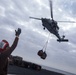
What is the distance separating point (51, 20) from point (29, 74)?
31.5 ft

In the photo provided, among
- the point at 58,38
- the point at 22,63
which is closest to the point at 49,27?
the point at 58,38

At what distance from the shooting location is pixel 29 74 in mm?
28297

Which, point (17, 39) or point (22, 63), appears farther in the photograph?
point (22, 63)

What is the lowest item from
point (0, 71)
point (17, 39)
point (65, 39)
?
point (0, 71)

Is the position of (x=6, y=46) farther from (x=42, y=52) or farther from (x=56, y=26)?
(x=56, y=26)

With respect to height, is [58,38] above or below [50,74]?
above

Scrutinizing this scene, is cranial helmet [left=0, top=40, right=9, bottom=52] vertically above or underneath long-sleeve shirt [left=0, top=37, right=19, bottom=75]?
above

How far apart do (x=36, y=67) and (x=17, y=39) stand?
34.6 metres

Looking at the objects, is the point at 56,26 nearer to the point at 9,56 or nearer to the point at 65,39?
the point at 65,39

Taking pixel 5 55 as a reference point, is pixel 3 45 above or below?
above

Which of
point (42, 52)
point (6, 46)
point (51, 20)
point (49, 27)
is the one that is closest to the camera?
point (6, 46)

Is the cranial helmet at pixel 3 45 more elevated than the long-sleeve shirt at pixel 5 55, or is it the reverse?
the cranial helmet at pixel 3 45

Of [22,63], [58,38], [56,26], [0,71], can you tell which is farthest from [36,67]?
[0,71]

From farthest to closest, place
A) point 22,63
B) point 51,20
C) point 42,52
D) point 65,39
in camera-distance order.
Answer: point 22,63 → point 65,39 → point 51,20 → point 42,52
